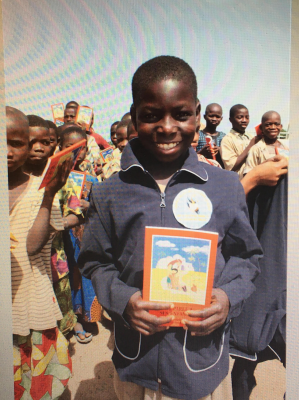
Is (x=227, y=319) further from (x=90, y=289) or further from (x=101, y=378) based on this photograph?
(x=90, y=289)

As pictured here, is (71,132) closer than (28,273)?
No

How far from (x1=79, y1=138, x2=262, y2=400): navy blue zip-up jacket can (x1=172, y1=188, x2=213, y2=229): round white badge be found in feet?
0.06

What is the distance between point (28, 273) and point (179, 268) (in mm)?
717

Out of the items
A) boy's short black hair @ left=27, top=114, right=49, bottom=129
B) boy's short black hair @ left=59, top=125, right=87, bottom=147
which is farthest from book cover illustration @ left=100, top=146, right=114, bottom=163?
boy's short black hair @ left=27, top=114, right=49, bottom=129

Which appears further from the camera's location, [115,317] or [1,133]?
[1,133]

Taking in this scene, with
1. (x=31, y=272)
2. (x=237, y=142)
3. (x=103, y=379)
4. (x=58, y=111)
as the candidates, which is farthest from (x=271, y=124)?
(x=103, y=379)

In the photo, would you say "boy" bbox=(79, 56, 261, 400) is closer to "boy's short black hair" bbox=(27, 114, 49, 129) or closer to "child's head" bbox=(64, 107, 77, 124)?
"boy's short black hair" bbox=(27, 114, 49, 129)

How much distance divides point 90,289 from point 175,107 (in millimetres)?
1345

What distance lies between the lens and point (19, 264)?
1244 mm

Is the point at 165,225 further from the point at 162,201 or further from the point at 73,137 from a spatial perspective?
the point at 73,137

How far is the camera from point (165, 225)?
0.99 meters

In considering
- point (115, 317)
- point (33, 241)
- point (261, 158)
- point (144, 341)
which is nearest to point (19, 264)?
point (33, 241)

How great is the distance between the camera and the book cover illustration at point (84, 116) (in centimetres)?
142

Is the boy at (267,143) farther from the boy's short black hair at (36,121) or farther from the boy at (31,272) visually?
the boy's short black hair at (36,121)
